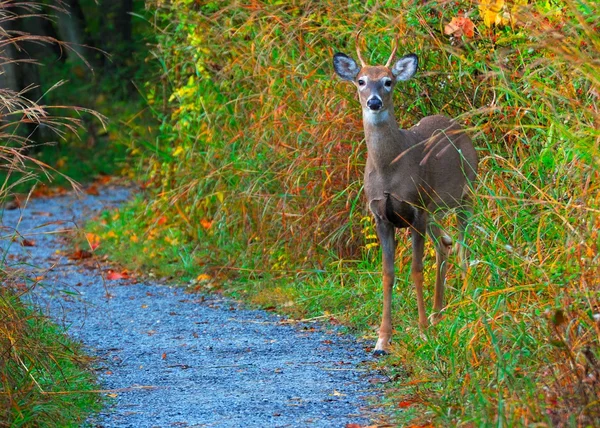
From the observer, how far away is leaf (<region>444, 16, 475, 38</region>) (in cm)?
741

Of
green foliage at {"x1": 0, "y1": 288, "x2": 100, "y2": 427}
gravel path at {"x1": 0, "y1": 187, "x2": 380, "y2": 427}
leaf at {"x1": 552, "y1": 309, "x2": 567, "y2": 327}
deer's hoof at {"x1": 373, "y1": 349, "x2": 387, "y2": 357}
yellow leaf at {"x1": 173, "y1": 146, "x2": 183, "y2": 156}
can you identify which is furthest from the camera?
yellow leaf at {"x1": 173, "y1": 146, "x2": 183, "y2": 156}

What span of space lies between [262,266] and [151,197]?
10.9 ft

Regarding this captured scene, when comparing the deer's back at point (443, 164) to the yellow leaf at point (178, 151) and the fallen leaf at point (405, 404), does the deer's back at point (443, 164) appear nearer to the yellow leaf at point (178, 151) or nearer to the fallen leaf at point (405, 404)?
the fallen leaf at point (405, 404)

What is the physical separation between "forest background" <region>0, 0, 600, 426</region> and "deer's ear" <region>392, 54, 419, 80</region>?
4.7 inches

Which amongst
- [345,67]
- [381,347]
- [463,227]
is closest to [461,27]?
[345,67]

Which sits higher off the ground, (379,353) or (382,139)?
(382,139)

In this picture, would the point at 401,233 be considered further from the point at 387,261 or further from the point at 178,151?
the point at 178,151

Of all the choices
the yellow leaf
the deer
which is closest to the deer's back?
the deer

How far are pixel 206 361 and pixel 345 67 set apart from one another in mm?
2086

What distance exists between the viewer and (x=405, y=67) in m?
7.05

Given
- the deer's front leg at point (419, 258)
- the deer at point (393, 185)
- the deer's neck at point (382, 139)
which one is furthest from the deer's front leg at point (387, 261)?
the deer's neck at point (382, 139)

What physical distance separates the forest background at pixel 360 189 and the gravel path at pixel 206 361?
0.96 ft

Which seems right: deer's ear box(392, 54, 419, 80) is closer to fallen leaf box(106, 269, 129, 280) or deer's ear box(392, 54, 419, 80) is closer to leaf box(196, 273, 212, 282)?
leaf box(196, 273, 212, 282)

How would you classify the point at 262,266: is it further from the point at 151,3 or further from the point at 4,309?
the point at 4,309
